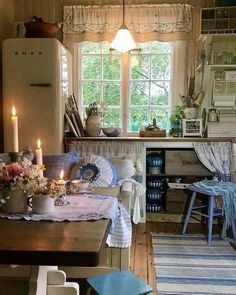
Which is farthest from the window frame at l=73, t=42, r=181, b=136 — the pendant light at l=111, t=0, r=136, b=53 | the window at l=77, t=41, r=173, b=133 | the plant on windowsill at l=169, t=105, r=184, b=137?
the pendant light at l=111, t=0, r=136, b=53

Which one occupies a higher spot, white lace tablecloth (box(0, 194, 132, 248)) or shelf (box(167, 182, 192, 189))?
white lace tablecloth (box(0, 194, 132, 248))

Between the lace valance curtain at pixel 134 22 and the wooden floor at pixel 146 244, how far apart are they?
6.56 feet

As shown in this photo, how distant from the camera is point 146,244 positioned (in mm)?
3277

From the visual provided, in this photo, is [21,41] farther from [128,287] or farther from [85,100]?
[128,287]

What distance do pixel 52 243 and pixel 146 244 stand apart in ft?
7.21

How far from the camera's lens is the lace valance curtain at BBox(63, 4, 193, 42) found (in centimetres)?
402

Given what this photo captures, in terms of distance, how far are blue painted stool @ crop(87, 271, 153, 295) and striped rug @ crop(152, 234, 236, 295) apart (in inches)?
26.7

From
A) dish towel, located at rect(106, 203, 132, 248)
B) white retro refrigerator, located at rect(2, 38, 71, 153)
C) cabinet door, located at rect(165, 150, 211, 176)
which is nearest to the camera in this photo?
dish towel, located at rect(106, 203, 132, 248)

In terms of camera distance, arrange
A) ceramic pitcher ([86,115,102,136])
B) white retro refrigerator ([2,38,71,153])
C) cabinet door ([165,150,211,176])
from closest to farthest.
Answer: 1. white retro refrigerator ([2,38,71,153])
2. cabinet door ([165,150,211,176])
3. ceramic pitcher ([86,115,102,136])

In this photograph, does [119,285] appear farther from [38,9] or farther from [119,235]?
[38,9]

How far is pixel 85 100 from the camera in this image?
14.3ft

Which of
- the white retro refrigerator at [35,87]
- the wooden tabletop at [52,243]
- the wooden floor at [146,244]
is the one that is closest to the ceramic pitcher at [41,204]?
the wooden tabletop at [52,243]

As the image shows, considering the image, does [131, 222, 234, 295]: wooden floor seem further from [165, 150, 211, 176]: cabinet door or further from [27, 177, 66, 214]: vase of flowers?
[27, 177, 66, 214]: vase of flowers

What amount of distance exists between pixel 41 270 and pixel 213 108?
2800 mm
